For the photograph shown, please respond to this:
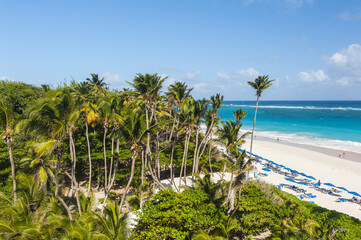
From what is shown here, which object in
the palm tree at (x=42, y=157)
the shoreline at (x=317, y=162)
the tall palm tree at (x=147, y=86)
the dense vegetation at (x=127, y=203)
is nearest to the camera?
the dense vegetation at (x=127, y=203)

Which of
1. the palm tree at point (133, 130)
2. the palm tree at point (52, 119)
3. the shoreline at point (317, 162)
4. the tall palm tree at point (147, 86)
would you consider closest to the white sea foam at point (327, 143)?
the shoreline at point (317, 162)

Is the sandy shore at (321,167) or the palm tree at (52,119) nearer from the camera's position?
the palm tree at (52,119)

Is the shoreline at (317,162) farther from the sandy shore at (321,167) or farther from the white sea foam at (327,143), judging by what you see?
the white sea foam at (327,143)

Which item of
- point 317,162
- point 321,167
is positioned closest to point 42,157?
point 321,167

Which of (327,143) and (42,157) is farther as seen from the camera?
(327,143)

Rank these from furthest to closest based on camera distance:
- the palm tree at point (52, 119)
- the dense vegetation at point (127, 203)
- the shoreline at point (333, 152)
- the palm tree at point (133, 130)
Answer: the shoreline at point (333, 152) < the palm tree at point (133, 130) < the palm tree at point (52, 119) < the dense vegetation at point (127, 203)

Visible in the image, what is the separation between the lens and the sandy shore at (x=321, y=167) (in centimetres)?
2409

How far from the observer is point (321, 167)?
3609 cm

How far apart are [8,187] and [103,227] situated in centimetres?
1147

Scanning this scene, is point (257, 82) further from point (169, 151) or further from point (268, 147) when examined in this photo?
point (268, 147)

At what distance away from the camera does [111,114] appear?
1802 centimetres

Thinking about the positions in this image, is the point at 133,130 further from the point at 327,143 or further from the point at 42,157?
the point at 327,143

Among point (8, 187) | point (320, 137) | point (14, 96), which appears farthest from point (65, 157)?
point (320, 137)

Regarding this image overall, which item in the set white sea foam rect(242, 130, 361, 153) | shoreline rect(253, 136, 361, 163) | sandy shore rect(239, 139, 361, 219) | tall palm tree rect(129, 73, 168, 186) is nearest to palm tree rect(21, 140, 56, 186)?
tall palm tree rect(129, 73, 168, 186)
